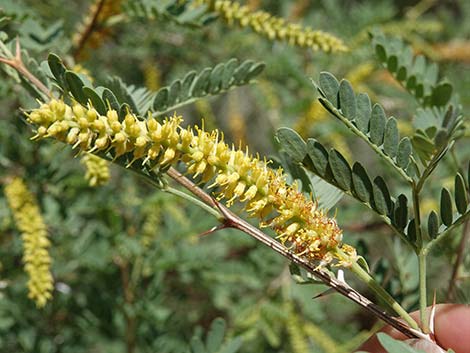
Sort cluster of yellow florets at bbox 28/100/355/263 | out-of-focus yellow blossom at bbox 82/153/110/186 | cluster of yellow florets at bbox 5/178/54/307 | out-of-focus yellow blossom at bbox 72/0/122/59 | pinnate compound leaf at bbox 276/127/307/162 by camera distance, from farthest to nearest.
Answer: out-of-focus yellow blossom at bbox 72/0/122/59, cluster of yellow florets at bbox 5/178/54/307, out-of-focus yellow blossom at bbox 82/153/110/186, pinnate compound leaf at bbox 276/127/307/162, cluster of yellow florets at bbox 28/100/355/263

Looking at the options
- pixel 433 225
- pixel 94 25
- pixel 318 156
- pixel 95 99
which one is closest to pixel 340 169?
pixel 318 156

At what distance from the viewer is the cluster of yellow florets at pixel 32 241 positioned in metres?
1.14

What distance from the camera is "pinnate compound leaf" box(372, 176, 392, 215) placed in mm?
833

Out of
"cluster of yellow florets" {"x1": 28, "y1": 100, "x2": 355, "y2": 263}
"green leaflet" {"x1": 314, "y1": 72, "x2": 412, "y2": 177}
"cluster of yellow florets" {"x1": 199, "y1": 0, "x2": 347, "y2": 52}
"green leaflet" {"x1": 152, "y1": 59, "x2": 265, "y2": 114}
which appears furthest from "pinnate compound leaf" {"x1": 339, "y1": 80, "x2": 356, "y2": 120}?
"cluster of yellow florets" {"x1": 199, "y1": 0, "x2": 347, "y2": 52}

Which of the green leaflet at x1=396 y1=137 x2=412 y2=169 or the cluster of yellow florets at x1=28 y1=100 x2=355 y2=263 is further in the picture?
the green leaflet at x1=396 y1=137 x2=412 y2=169

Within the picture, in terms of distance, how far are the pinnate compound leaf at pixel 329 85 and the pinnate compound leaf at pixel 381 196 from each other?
117 mm

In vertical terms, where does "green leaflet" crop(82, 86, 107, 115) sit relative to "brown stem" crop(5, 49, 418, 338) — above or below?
above

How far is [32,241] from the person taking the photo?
47.3 inches

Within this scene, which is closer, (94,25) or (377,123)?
(377,123)

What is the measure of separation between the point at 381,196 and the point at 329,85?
15cm

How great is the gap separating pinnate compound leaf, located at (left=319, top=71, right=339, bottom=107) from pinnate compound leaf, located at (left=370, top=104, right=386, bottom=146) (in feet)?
0.17

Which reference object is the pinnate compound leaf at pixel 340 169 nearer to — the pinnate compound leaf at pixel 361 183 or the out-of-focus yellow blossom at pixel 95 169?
the pinnate compound leaf at pixel 361 183

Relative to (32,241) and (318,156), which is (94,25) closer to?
(32,241)

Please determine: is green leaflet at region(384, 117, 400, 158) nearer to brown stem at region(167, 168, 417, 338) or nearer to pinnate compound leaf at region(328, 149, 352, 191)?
pinnate compound leaf at region(328, 149, 352, 191)
